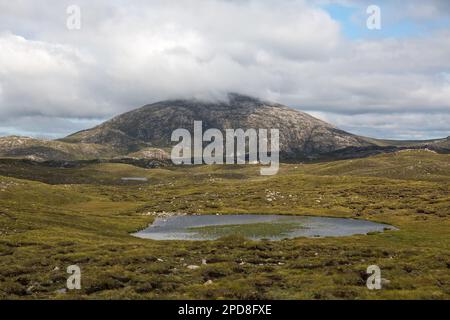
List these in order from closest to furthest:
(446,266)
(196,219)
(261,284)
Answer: (261,284) → (446,266) → (196,219)

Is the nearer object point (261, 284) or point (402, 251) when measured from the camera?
point (261, 284)

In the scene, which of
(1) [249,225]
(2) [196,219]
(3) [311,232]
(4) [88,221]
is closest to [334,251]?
(3) [311,232]

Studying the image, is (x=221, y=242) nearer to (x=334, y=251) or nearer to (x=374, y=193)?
(x=334, y=251)

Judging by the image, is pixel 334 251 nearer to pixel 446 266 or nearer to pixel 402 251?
pixel 402 251

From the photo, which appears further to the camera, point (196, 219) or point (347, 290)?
point (196, 219)

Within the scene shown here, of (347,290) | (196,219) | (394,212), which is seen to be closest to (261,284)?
(347,290)
